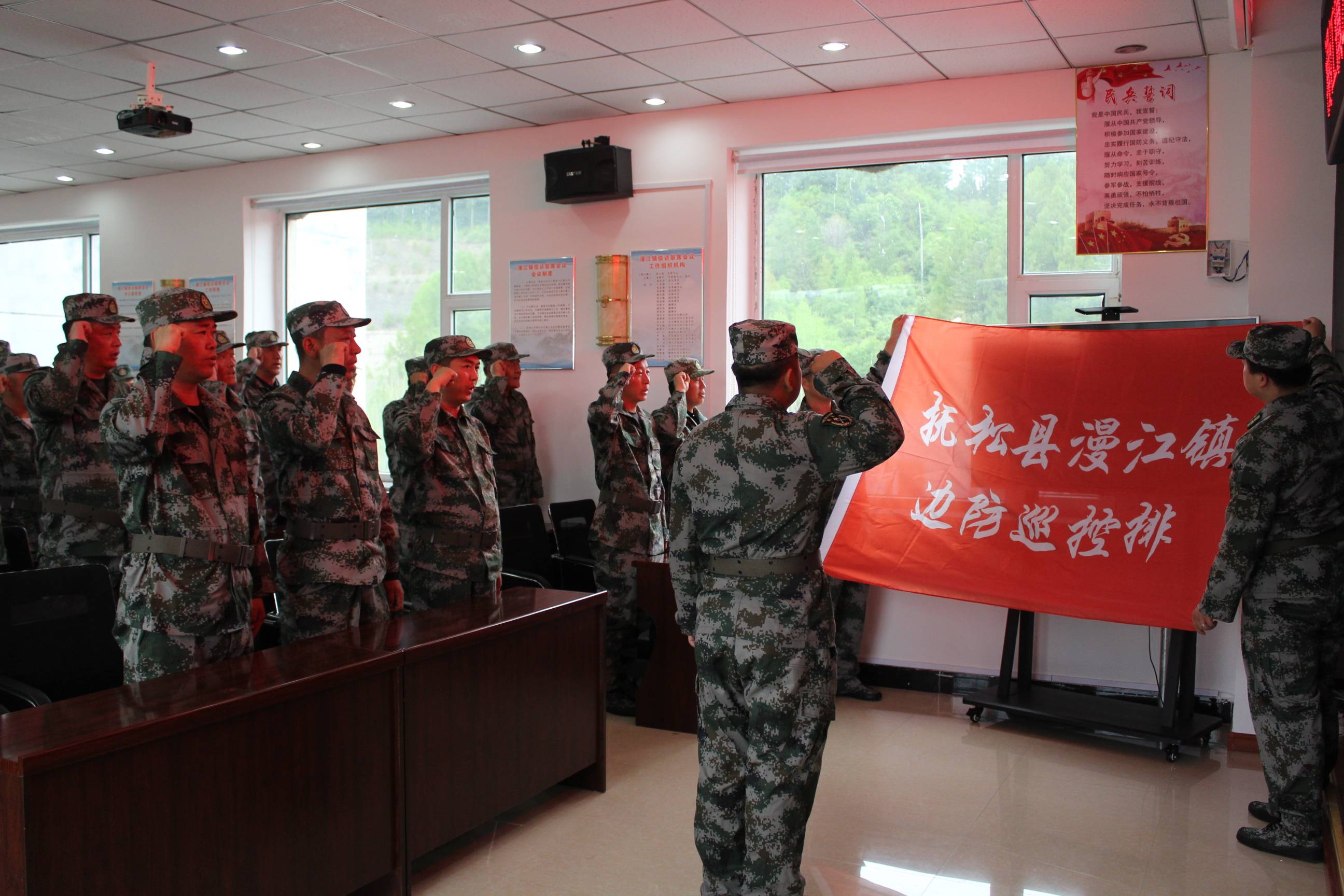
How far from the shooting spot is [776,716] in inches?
100

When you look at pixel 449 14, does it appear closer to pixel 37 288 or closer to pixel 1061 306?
pixel 1061 306

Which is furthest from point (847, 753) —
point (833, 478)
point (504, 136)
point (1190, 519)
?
point (504, 136)

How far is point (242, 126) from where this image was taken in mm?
6527

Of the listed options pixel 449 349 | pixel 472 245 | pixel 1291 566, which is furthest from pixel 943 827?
pixel 472 245

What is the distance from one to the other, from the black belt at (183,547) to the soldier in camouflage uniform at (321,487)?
0.51m

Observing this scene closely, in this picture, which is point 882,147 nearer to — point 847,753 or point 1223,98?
point 1223,98

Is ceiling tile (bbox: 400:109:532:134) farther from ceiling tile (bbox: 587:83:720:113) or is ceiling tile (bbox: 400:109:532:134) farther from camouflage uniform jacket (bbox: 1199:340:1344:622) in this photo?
camouflage uniform jacket (bbox: 1199:340:1344:622)

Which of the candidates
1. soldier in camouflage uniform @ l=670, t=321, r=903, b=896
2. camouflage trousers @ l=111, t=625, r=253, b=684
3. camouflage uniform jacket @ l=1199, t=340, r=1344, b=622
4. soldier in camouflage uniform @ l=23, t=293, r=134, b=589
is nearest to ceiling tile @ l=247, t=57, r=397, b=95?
soldier in camouflage uniform @ l=23, t=293, r=134, b=589

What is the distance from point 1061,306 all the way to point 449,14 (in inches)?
135

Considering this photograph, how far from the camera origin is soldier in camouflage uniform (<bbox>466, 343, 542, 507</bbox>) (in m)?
6.11

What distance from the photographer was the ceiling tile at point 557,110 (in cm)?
595

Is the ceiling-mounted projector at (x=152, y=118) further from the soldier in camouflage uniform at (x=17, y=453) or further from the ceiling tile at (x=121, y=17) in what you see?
the soldier in camouflage uniform at (x=17, y=453)

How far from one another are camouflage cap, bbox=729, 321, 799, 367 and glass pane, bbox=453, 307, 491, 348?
4.51 m

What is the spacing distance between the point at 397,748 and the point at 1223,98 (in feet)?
15.5
